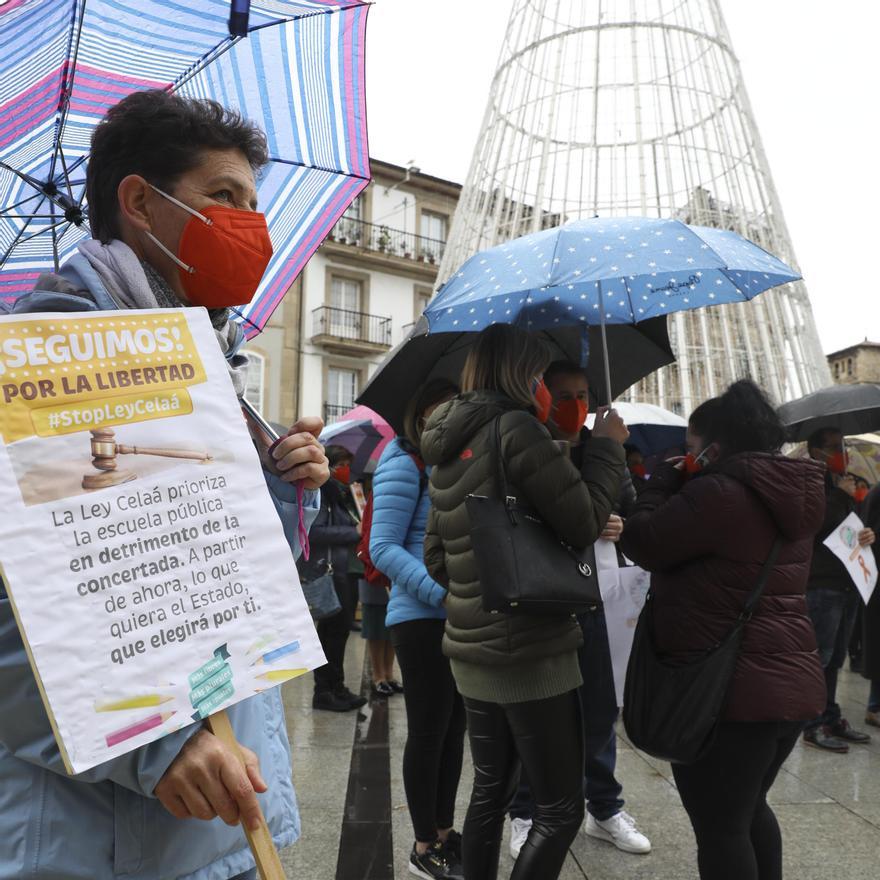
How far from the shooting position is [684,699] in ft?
8.03

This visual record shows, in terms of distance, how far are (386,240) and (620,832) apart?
26406mm

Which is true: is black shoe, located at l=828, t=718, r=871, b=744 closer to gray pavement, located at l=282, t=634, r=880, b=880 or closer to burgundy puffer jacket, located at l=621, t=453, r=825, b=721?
gray pavement, located at l=282, t=634, r=880, b=880

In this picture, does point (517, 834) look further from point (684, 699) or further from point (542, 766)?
point (684, 699)

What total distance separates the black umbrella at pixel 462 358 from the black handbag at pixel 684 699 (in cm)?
151

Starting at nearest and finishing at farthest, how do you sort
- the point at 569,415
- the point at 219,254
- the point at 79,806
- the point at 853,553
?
the point at 79,806, the point at 219,254, the point at 569,415, the point at 853,553

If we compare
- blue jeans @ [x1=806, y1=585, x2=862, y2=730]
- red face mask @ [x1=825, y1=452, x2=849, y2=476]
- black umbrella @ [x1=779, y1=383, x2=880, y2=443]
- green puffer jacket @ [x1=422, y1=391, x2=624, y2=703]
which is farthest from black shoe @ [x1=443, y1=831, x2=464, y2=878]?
black umbrella @ [x1=779, y1=383, x2=880, y2=443]

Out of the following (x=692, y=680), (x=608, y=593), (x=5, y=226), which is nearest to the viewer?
(x=692, y=680)

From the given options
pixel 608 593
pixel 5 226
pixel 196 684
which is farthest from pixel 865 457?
pixel 196 684

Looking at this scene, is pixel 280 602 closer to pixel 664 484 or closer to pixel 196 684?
pixel 196 684

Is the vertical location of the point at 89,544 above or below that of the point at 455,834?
above

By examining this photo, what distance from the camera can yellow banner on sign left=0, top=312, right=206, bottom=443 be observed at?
103cm

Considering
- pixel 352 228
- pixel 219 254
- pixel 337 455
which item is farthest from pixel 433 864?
pixel 352 228

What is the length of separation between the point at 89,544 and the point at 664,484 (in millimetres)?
2209

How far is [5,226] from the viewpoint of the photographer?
2.83 meters
